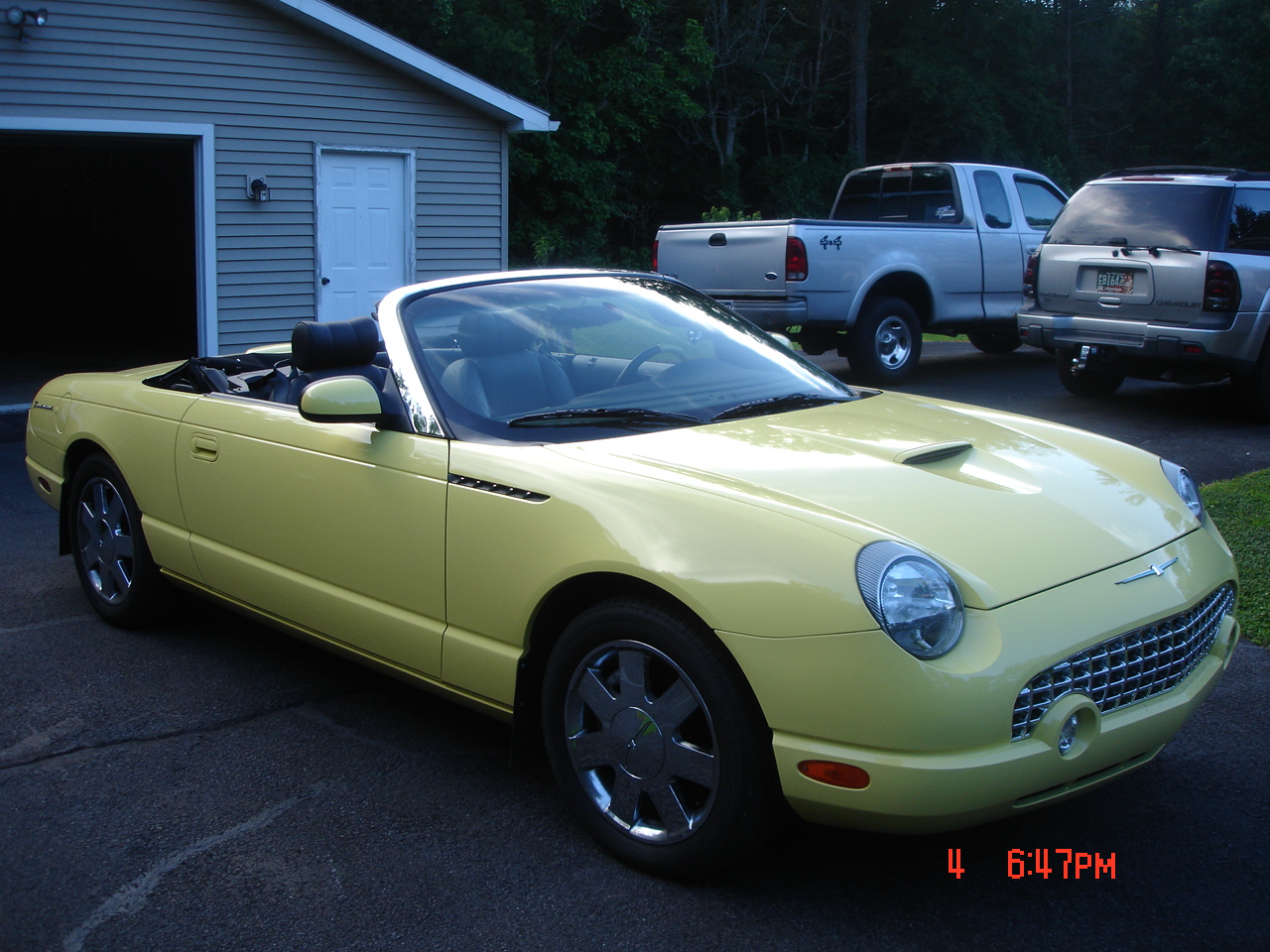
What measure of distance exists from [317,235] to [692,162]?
825 inches

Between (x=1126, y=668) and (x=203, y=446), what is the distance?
10.3 ft

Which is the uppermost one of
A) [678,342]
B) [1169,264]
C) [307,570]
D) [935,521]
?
[1169,264]

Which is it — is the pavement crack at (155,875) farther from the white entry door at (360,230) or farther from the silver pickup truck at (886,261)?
the white entry door at (360,230)

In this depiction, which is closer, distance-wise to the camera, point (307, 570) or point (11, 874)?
point (11, 874)

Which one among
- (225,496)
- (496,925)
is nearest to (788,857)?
(496,925)

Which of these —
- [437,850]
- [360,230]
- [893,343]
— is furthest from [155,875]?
[360,230]

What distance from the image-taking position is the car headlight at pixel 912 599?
96.9 inches

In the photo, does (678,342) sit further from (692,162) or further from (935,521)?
(692,162)

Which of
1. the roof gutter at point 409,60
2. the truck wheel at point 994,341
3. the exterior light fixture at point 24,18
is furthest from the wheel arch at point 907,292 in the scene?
the exterior light fixture at point 24,18

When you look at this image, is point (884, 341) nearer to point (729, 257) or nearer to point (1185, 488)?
point (729, 257)

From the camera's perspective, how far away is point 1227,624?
3137mm

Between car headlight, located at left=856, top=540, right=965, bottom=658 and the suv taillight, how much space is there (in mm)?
7473

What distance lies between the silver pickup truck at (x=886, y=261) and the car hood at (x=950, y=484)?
24.3 ft

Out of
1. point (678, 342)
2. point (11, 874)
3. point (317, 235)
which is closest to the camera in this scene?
point (11, 874)
